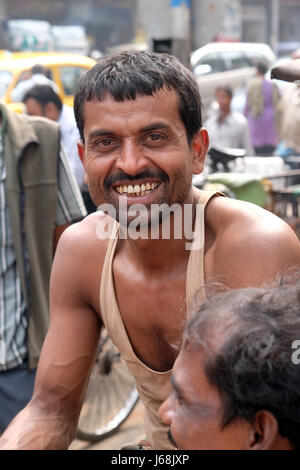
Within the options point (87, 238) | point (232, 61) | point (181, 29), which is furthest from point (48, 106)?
point (232, 61)

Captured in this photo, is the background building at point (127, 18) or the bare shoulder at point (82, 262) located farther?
the background building at point (127, 18)

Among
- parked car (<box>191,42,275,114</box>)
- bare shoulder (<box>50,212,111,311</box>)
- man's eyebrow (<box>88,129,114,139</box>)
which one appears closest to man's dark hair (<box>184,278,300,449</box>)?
man's eyebrow (<box>88,129,114,139</box>)

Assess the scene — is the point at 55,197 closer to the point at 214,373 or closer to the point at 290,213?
the point at 214,373

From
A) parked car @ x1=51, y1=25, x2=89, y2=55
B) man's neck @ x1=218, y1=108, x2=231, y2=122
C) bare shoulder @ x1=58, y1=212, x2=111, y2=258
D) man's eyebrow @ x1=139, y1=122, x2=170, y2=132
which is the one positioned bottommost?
parked car @ x1=51, y1=25, x2=89, y2=55

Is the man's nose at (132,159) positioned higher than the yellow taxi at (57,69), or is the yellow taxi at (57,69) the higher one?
the man's nose at (132,159)

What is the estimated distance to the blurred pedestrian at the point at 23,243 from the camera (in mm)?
3217

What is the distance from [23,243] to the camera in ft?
10.7

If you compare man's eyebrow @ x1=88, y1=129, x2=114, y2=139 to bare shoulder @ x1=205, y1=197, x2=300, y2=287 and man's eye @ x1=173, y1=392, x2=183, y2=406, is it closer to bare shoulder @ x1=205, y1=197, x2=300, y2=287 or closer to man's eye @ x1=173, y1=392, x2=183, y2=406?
bare shoulder @ x1=205, y1=197, x2=300, y2=287

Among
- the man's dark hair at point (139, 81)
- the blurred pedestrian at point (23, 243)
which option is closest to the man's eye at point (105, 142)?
the man's dark hair at point (139, 81)

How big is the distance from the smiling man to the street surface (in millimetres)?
2410

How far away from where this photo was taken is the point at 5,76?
11.1 meters

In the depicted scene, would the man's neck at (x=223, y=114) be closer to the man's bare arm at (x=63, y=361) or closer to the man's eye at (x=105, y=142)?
the man's bare arm at (x=63, y=361)

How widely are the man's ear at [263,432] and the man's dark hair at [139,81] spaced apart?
0.96 metres

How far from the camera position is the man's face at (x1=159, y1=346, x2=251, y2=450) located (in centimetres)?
125
